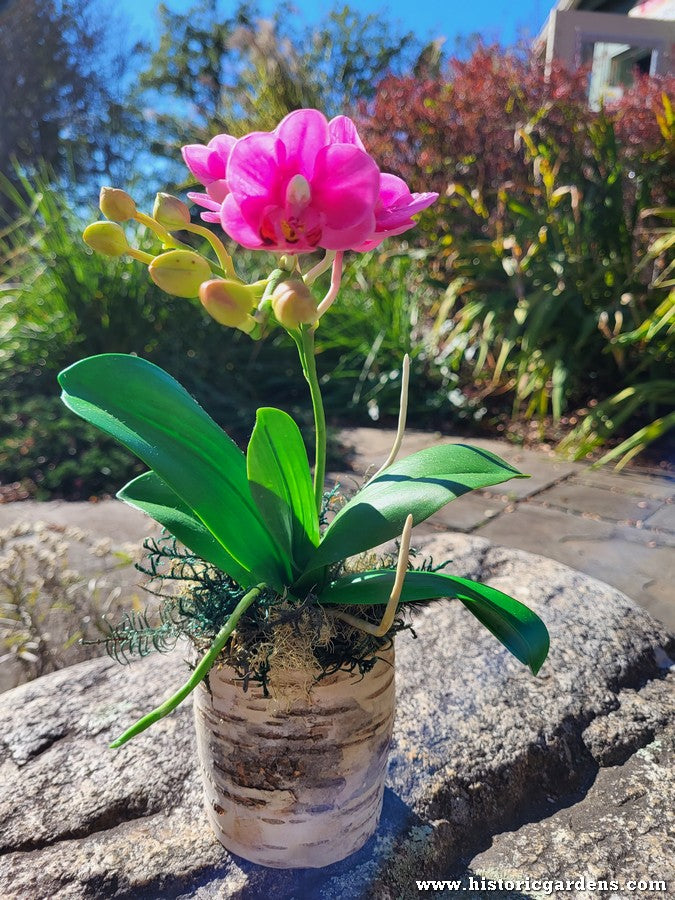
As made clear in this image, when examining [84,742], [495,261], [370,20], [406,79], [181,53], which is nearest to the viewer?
[84,742]

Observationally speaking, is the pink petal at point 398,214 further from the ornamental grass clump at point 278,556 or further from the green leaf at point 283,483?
the green leaf at point 283,483

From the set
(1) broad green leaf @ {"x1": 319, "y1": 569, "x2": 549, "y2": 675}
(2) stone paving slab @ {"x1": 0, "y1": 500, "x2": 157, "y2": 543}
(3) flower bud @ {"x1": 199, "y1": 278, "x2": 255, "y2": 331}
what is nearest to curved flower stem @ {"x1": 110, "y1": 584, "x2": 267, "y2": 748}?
(1) broad green leaf @ {"x1": 319, "y1": 569, "x2": 549, "y2": 675}

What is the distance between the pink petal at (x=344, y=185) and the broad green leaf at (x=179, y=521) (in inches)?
18.5

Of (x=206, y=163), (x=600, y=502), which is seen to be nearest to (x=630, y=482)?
(x=600, y=502)

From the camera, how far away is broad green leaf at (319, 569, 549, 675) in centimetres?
91

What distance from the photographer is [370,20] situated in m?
17.3

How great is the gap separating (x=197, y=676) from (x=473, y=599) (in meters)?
0.38

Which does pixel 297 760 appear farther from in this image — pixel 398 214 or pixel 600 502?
pixel 600 502

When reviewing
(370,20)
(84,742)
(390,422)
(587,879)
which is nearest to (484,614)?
(587,879)

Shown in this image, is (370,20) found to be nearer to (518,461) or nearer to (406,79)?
(406,79)

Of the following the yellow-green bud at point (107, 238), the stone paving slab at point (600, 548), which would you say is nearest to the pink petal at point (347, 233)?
the yellow-green bud at point (107, 238)

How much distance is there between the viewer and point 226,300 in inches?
26.6

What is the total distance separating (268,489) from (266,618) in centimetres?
16

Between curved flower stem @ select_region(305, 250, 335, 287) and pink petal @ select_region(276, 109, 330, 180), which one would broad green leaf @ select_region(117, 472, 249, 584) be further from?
pink petal @ select_region(276, 109, 330, 180)
